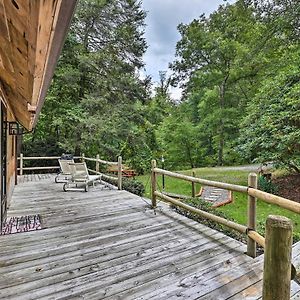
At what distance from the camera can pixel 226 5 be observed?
57.0 ft

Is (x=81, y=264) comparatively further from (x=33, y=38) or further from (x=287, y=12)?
(x=287, y=12)

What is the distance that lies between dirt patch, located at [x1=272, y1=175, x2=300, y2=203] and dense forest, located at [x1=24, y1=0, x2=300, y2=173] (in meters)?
0.70

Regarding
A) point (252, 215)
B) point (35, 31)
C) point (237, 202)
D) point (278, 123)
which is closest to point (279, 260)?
point (35, 31)

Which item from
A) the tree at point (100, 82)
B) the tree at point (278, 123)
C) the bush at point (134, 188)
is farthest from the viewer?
the tree at point (100, 82)

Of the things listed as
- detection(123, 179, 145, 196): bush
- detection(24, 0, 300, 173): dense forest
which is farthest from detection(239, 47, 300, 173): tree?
detection(123, 179, 145, 196): bush

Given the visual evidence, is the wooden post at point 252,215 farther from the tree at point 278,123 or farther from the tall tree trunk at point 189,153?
the tall tree trunk at point 189,153

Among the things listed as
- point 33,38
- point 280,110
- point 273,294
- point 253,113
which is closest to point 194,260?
point 273,294

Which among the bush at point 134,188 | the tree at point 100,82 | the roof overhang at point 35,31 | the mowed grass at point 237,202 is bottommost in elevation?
the mowed grass at point 237,202

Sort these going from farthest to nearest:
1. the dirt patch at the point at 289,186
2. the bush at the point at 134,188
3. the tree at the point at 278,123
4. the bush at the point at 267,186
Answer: the bush at the point at 267,186 < the dirt patch at the point at 289,186 < the tree at the point at 278,123 < the bush at the point at 134,188

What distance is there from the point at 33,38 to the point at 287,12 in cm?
1092

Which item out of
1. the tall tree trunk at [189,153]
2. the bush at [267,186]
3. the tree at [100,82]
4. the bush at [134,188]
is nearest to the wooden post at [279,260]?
the bush at [134,188]

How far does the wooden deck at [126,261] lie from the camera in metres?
2.37

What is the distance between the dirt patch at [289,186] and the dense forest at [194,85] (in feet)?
2.30

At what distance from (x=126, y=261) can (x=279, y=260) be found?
216 cm
